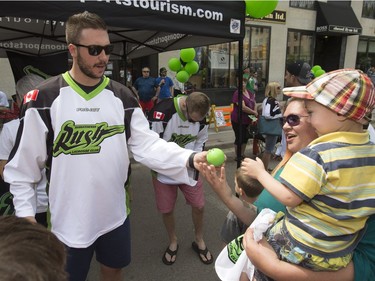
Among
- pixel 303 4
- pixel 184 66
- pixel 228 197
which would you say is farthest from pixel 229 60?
pixel 228 197

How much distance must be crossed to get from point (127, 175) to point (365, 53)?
2085 centimetres

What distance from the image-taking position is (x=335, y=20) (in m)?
15.7

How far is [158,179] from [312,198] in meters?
2.06

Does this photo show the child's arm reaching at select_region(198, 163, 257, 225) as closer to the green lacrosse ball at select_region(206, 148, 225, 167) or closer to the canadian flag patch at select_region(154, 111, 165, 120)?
the green lacrosse ball at select_region(206, 148, 225, 167)

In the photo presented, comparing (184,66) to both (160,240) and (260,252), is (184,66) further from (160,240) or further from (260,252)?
(260,252)

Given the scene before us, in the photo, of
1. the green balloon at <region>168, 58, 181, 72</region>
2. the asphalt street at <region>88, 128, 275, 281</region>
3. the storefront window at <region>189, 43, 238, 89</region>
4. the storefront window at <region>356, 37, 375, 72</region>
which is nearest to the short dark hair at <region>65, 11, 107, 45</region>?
the asphalt street at <region>88, 128, 275, 281</region>

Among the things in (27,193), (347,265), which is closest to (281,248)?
(347,265)

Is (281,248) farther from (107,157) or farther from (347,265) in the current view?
(107,157)

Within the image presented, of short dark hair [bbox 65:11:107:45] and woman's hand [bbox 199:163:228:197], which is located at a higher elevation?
short dark hair [bbox 65:11:107:45]

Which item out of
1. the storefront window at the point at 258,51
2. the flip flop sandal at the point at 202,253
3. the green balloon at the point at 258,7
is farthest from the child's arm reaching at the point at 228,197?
the storefront window at the point at 258,51

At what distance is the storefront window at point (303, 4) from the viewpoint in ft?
Answer: 49.8

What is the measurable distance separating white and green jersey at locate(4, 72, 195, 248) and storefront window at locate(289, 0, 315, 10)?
15646 mm

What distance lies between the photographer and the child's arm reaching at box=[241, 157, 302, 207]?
4.18 ft

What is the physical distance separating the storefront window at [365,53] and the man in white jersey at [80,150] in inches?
795
